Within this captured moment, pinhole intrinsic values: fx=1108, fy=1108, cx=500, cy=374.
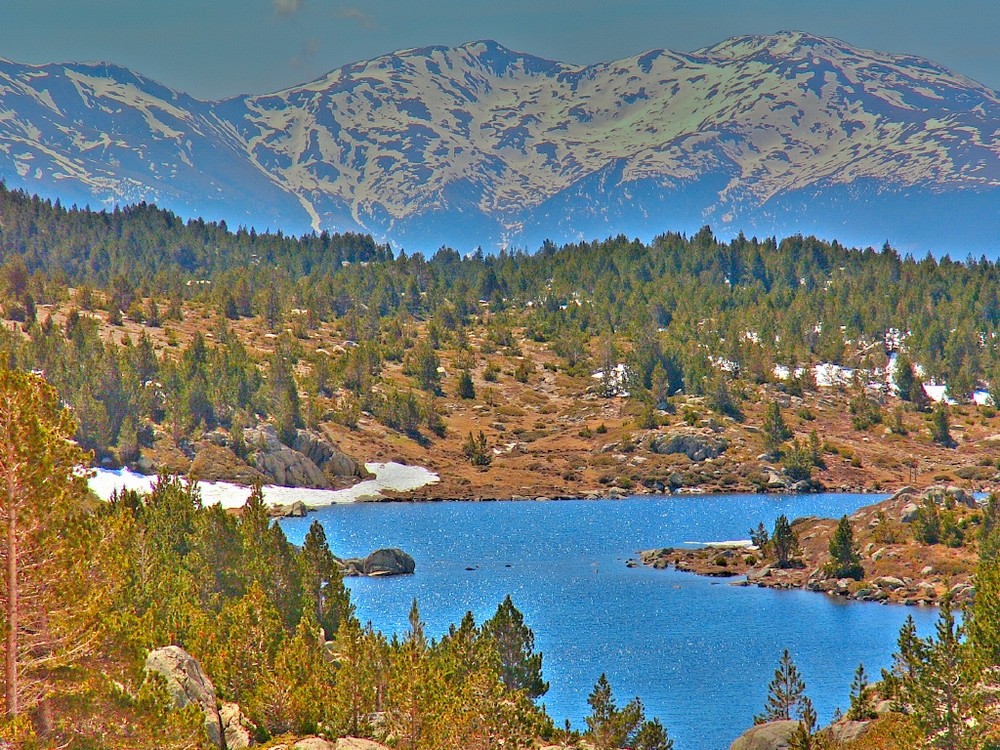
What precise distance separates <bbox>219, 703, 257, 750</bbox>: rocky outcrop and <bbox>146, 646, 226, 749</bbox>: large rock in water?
50 centimetres

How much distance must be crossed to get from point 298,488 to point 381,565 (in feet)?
208

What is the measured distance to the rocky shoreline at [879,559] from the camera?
4085 inches

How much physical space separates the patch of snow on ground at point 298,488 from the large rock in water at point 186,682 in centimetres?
10018

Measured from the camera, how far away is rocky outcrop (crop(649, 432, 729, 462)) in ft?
644

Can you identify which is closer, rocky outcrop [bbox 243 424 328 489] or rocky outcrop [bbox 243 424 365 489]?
rocky outcrop [bbox 243 424 328 489]

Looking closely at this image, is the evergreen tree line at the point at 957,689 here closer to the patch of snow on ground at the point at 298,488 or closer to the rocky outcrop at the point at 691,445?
the patch of snow on ground at the point at 298,488

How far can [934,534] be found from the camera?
113m

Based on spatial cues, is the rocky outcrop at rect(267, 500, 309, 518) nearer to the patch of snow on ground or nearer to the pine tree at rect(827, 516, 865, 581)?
the patch of snow on ground

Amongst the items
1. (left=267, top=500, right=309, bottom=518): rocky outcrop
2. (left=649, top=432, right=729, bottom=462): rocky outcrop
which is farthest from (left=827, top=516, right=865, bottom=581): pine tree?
(left=649, top=432, right=729, bottom=462): rocky outcrop

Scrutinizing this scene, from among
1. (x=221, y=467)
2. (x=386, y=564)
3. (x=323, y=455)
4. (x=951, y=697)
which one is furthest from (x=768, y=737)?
(x=323, y=455)

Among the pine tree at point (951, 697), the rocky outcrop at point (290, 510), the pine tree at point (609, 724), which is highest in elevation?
the rocky outcrop at point (290, 510)

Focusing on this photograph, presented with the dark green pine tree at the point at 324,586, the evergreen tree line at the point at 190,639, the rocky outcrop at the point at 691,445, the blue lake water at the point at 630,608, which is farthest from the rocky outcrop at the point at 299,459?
the dark green pine tree at the point at 324,586

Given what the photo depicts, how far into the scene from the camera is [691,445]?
19738cm

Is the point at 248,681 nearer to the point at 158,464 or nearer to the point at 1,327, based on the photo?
the point at 158,464
